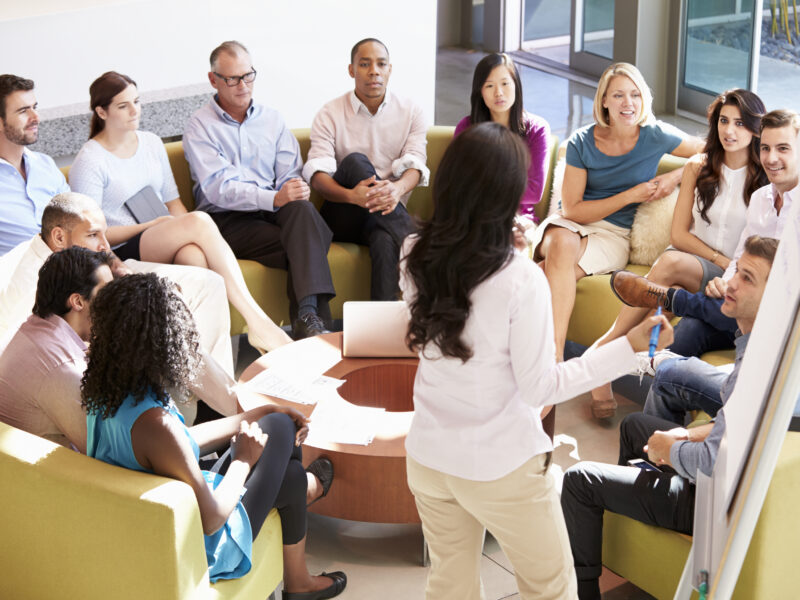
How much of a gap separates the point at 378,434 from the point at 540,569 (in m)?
0.91

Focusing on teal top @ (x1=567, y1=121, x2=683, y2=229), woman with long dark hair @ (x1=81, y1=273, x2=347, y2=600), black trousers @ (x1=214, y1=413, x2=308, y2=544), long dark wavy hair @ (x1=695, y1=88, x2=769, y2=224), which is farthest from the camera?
teal top @ (x1=567, y1=121, x2=683, y2=229)

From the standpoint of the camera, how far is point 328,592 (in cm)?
269

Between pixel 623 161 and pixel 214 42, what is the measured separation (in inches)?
102

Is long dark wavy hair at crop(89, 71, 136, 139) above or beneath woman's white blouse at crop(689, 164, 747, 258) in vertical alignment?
above

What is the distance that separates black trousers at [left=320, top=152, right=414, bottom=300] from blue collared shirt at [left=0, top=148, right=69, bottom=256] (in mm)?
1239

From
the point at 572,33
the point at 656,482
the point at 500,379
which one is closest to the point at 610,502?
the point at 656,482

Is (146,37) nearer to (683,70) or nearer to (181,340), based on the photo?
(181,340)

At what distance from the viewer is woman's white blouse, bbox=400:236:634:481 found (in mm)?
1830

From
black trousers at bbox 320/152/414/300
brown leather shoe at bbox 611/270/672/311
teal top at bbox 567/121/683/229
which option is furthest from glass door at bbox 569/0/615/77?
brown leather shoe at bbox 611/270/672/311

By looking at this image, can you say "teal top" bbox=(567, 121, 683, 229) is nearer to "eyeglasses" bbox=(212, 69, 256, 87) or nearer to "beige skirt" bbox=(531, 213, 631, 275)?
"beige skirt" bbox=(531, 213, 631, 275)

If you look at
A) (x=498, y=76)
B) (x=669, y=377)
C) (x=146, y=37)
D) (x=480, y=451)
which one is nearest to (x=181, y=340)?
(x=480, y=451)

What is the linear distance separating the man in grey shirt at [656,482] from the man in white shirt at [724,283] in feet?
2.54

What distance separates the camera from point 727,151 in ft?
12.3

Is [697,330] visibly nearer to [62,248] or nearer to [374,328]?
[374,328]
